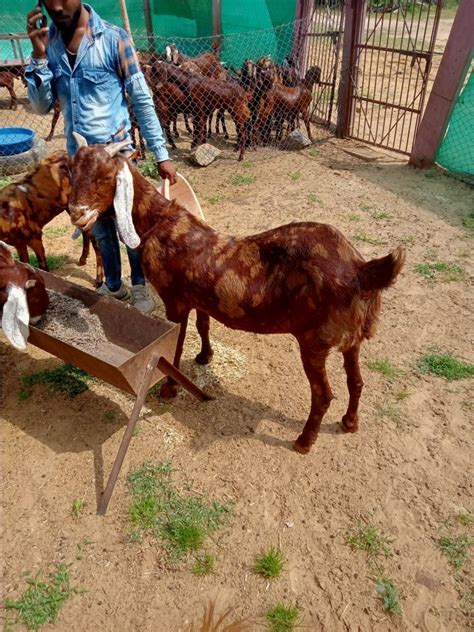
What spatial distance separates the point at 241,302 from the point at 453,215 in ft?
17.1

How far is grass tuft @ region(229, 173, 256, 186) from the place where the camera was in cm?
884

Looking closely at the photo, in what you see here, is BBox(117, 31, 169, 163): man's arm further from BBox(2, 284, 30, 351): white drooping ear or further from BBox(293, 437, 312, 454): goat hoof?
BBox(293, 437, 312, 454): goat hoof

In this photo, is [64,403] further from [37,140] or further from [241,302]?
[37,140]

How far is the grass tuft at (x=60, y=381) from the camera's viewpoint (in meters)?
4.36

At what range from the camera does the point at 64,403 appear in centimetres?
425

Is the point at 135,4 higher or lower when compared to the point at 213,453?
higher

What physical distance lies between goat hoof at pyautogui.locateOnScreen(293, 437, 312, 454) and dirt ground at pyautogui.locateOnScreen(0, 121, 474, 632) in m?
0.06

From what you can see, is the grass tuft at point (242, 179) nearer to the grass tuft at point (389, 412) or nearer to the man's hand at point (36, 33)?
the man's hand at point (36, 33)

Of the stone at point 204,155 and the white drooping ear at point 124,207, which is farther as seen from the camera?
the stone at point 204,155

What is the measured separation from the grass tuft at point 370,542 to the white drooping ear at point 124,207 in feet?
7.98

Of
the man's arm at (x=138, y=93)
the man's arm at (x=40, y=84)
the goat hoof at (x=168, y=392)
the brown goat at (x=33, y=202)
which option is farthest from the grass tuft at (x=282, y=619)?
the brown goat at (x=33, y=202)

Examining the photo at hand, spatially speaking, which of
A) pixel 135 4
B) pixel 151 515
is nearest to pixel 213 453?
pixel 151 515

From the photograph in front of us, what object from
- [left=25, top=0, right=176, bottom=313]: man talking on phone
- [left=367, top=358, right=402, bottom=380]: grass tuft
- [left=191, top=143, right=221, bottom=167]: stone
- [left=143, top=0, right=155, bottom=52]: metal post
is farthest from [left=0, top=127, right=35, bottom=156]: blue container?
[left=143, top=0, right=155, bottom=52]: metal post

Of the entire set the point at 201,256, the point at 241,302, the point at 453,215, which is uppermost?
the point at 201,256
